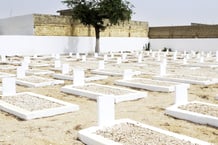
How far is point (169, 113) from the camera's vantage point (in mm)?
6160

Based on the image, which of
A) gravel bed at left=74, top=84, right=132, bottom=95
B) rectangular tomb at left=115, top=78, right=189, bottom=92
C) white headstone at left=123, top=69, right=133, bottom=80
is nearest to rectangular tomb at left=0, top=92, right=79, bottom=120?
gravel bed at left=74, top=84, right=132, bottom=95

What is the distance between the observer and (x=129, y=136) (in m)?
4.47

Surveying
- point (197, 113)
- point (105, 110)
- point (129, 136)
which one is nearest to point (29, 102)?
point (105, 110)

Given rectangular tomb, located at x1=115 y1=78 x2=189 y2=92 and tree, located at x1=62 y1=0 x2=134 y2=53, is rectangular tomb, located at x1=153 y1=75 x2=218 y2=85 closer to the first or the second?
rectangular tomb, located at x1=115 y1=78 x2=189 y2=92

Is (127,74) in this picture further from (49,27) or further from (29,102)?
(49,27)

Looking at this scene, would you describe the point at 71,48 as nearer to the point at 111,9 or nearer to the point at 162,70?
the point at 111,9

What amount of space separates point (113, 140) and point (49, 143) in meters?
0.92

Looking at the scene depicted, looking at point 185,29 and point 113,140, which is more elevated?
point 185,29

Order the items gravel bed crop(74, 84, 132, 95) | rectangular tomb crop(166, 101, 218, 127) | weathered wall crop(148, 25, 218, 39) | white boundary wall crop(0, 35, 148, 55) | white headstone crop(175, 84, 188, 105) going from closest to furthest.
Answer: rectangular tomb crop(166, 101, 218, 127) < white headstone crop(175, 84, 188, 105) < gravel bed crop(74, 84, 132, 95) < white boundary wall crop(0, 35, 148, 55) < weathered wall crop(148, 25, 218, 39)

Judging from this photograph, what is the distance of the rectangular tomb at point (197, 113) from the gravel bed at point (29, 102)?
226cm

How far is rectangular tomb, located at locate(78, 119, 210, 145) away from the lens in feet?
13.9

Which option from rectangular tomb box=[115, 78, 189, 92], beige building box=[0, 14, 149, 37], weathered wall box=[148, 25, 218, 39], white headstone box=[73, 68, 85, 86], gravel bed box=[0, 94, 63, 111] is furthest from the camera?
weathered wall box=[148, 25, 218, 39]

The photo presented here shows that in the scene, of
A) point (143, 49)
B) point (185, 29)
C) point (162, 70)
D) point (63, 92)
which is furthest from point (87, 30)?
point (63, 92)

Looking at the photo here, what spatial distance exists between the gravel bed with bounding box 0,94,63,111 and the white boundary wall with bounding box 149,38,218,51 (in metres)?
25.9
